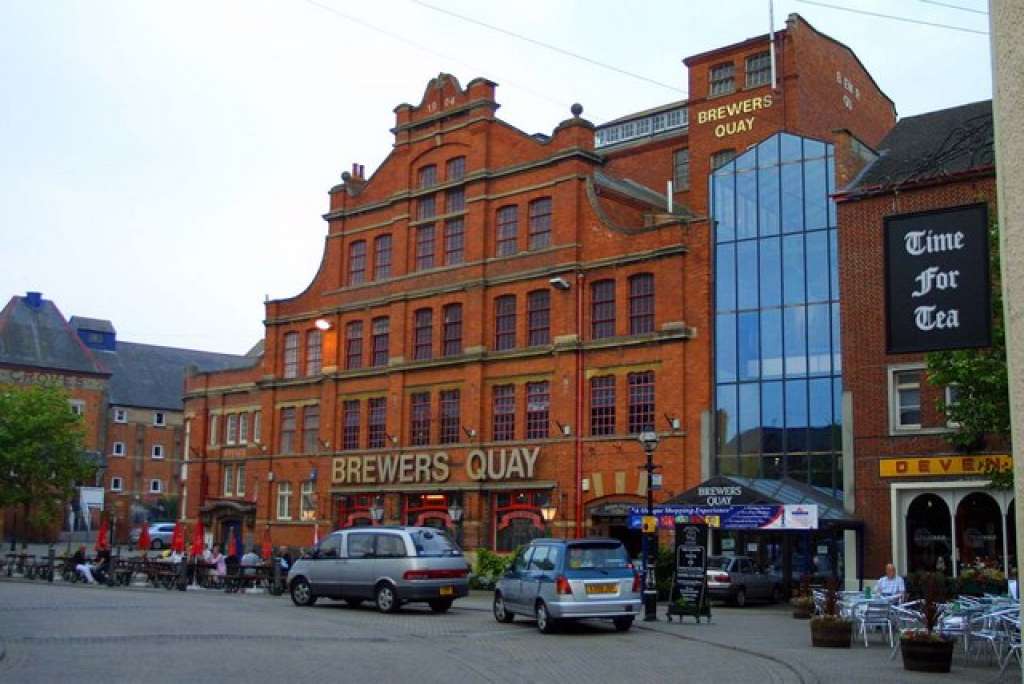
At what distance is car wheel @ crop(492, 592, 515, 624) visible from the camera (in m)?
22.7

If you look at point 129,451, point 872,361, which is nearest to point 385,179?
point 872,361

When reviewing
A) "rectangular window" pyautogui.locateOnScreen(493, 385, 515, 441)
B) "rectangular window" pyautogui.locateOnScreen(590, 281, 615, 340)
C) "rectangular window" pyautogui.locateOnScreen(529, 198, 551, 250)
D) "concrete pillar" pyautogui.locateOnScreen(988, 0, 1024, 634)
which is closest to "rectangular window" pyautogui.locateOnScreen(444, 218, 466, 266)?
"rectangular window" pyautogui.locateOnScreen(529, 198, 551, 250)

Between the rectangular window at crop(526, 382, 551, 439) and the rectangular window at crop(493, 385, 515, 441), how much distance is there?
2.55ft

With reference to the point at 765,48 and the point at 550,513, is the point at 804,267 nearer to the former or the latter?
the point at 765,48

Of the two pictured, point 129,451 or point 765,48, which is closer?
point 765,48

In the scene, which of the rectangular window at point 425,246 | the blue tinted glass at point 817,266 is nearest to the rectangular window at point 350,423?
the rectangular window at point 425,246

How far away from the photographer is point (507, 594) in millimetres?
22359

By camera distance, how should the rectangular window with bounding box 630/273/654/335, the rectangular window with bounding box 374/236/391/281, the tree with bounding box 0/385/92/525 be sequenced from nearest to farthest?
the rectangular window with bounding box 630/273/654/335 < the rectangular window with bounding box 374/236/391/281 < the tree with bounding box 0/385/92/525

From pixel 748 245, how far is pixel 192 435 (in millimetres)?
31685

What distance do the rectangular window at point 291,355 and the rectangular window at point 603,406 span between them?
17018 millimetres

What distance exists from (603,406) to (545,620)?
18.2 m

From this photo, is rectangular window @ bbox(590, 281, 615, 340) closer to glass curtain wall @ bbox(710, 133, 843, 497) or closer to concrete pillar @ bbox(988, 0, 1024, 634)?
glass curtain wall @ bbox(710, 133, 843, 497)

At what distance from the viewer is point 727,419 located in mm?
35438

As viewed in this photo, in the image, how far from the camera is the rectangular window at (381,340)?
46594 mm
